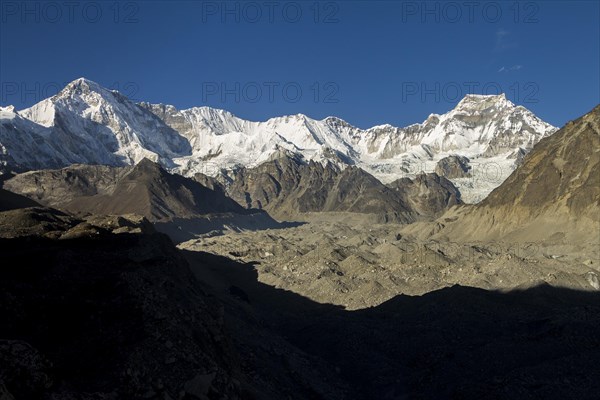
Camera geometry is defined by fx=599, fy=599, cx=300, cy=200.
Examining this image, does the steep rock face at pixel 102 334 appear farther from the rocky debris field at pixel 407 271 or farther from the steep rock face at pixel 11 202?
the steep rock face at pixel 11 202

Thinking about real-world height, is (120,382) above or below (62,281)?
below

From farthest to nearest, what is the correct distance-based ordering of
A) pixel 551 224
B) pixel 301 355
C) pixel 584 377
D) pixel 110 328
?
pixel 551 224 < pixel 301 355 < pixel 584 377 < pixel 110 328

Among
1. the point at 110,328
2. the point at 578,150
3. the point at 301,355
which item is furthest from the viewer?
the point at 578,150

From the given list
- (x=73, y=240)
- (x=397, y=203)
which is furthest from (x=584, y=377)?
(x=397, y=203)

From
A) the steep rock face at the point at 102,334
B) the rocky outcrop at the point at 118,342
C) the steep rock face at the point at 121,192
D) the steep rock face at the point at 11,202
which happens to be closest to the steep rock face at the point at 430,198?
the steep rock face at the point at 121,192

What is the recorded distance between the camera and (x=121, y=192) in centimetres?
13388

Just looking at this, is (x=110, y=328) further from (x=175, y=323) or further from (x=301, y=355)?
(x=301, y=355)

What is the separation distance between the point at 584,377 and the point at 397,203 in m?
170

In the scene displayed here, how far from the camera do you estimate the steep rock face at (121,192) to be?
124750 mm

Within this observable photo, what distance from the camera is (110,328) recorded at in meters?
13.6

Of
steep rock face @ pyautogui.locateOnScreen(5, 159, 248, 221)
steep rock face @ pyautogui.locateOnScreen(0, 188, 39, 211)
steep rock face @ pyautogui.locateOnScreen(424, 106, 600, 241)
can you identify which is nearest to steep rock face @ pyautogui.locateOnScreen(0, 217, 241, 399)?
steep rock face @ pyautogui.locateOnScreen(0, 188, 39, 211)

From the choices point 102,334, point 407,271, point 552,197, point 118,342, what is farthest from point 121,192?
point 118,342

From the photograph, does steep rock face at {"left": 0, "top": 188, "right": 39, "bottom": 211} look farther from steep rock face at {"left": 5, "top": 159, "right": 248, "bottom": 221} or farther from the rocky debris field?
steep rock face at {"left": 5, "top": 159, "right": 248, "bottom": 221}

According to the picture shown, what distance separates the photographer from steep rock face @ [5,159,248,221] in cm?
12475
